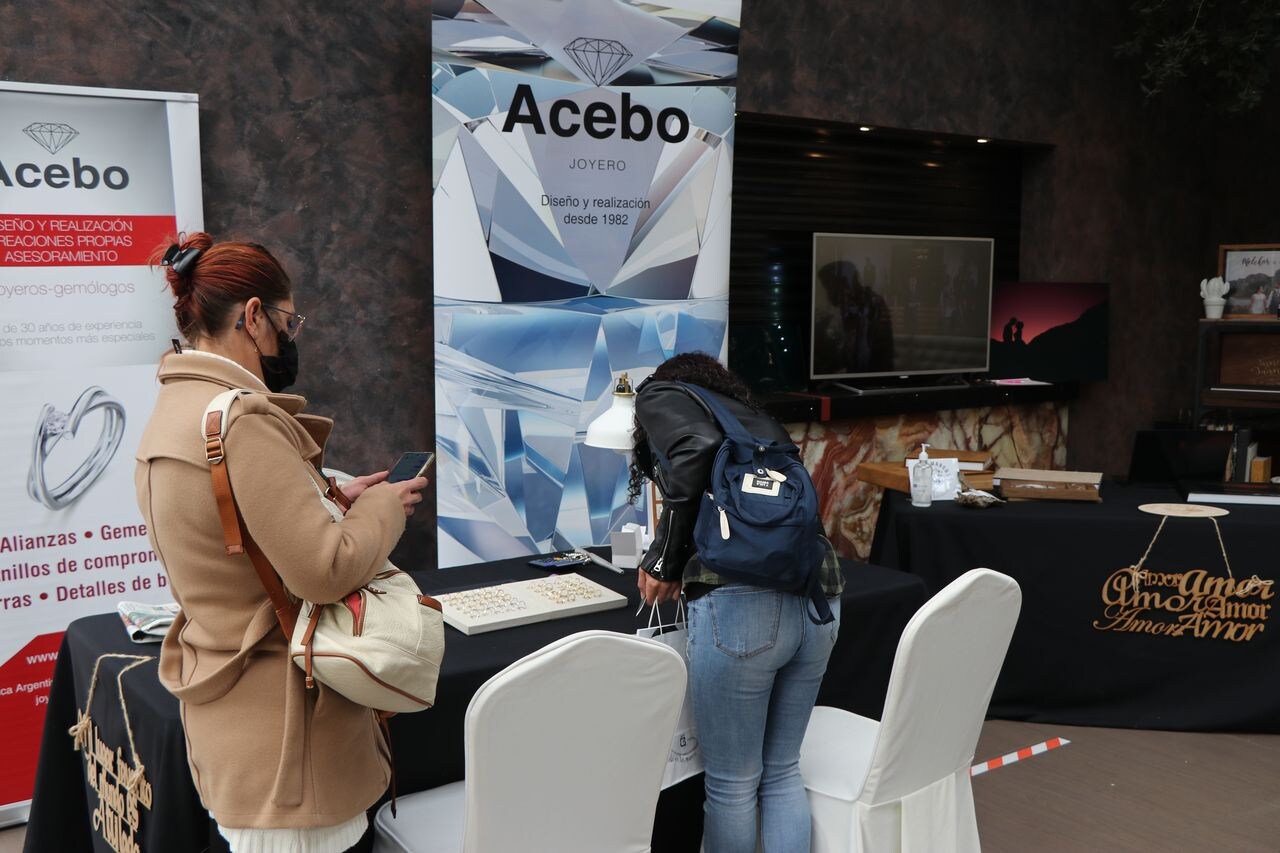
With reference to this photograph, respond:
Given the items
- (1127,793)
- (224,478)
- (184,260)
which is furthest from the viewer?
(1127,793)

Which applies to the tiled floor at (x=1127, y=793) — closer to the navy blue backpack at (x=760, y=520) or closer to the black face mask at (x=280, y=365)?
the navy blue backpack at (x=760, y=520)

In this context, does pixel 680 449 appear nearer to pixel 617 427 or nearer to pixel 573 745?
pixel 617 427

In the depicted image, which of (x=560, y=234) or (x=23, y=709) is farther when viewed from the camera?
(x=560, y=234)

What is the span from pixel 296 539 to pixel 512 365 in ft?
7.45

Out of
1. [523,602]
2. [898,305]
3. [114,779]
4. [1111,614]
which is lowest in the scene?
[1111,614]

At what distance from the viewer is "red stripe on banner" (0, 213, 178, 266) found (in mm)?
2818

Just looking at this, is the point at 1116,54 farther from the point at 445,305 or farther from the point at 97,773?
the point at 97,773

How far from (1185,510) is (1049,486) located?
0.42 m

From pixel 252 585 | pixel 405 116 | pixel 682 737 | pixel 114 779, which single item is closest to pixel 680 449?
pixel 682 737

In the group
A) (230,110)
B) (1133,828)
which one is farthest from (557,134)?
(1133,828)

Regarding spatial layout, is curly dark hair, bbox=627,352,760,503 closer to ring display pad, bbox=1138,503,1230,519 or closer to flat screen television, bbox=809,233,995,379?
ring display pad, bbox=1138,503,1230,519

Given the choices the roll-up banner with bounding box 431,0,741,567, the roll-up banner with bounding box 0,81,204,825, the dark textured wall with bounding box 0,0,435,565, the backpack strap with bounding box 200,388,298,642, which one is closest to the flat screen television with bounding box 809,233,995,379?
the roll-up banner with bounding box 431,0,741,567

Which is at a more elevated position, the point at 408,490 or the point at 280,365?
the point at 280,365

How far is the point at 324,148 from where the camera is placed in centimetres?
359
